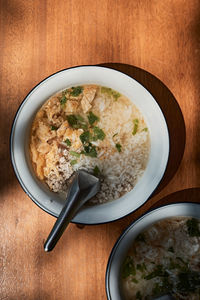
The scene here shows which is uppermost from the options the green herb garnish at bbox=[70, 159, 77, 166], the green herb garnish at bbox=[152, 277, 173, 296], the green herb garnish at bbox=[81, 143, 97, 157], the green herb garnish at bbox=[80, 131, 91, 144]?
the green herb garnish at bbox=[80, 131, 91, 144]

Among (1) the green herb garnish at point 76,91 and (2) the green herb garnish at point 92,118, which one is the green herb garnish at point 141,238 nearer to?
(2) the green herb garnish at point 92,118

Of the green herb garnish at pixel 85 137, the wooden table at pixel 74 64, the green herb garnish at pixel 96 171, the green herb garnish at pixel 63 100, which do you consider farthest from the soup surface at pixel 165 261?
the green herb garnish at pixel 63 100

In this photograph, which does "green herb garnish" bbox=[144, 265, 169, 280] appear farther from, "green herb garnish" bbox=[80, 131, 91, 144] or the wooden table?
"green herb garnish" bbox=[80, 131, 91, 144]

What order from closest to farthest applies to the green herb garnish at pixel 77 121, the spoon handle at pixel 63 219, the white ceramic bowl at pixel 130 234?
the spoon handle at pixel 63 219 < the white ceramic bowl at pixel 130 234 < the green herb garnish at pixel 77 121

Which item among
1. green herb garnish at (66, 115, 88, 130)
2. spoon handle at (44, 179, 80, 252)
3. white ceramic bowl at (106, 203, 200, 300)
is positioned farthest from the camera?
green herb garnish at (66, 115, 88, 130)

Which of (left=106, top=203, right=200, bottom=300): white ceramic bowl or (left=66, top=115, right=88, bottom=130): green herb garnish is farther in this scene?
(left=66, top=115, right=88, bottom=130): green herb garnish

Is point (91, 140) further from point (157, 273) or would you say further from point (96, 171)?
point (157, 273)

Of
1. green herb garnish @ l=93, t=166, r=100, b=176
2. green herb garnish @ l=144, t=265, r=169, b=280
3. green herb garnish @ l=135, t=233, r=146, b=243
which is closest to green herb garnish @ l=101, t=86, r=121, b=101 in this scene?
A: green herb garnish @ l=93, t=166, r=100, b=176

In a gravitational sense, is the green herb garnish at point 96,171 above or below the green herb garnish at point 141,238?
above

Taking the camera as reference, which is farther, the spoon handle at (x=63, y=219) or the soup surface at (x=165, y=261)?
the soup surface at (x=165, y=261)
